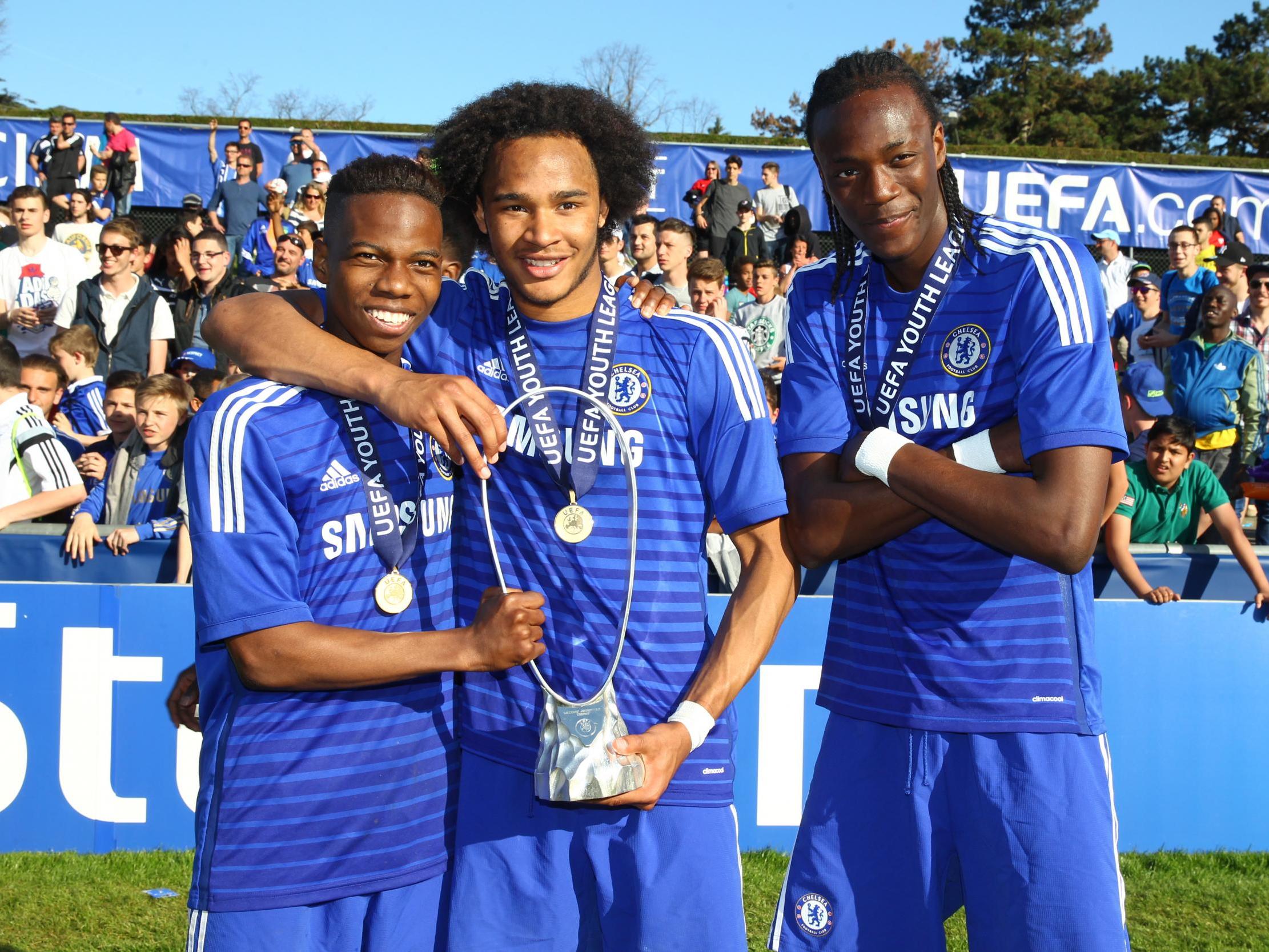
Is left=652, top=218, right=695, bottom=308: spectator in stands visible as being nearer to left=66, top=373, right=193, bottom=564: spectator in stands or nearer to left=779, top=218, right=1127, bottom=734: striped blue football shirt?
left=66, top=373, right=193, bottom=564: spectator in stands

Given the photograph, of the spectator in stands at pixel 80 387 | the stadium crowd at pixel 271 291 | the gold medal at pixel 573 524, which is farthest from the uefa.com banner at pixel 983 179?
the gold medal at pixel 573 524

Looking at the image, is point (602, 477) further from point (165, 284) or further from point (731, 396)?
point (165, 284)

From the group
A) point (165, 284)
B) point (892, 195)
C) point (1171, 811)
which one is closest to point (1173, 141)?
point (165, 284)

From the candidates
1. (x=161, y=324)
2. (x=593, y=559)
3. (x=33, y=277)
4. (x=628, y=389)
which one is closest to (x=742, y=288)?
(x=161, y=324)

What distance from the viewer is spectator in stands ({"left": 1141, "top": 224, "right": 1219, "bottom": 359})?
452 inches

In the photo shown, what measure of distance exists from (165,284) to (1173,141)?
40.5m

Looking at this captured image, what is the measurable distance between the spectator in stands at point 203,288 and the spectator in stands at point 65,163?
22.6 ft

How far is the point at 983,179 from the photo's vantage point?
58.3 feet

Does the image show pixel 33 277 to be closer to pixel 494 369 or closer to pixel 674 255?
pixel 674 255

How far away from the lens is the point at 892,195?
2.62m

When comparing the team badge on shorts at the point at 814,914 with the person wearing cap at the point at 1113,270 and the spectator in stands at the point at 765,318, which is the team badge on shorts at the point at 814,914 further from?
the person wearing cap at the point at 1113,270

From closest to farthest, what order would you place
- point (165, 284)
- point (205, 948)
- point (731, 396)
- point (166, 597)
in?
1. point (205, 948)
2. point (731, 396)
3. point (166, 597)
4. point (165, 284)

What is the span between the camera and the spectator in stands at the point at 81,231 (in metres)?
12.9

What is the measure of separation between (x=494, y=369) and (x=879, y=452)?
2.80ft
